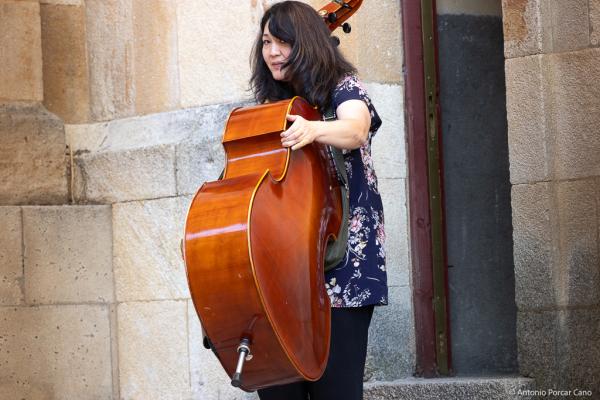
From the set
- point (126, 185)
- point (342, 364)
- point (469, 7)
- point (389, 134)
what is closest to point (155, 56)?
point (126, 185)

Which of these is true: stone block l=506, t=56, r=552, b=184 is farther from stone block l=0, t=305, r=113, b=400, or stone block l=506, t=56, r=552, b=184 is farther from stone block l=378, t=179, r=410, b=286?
stone block l=0, t=305, r=113, b=400

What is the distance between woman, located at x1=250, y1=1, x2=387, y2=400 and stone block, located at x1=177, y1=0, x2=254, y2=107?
1666 millimetres

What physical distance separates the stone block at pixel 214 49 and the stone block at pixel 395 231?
717mm

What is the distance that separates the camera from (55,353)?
16.7 feet

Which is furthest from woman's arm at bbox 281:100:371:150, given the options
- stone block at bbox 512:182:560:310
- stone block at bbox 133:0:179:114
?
stone block at bbox 133:0:179:114

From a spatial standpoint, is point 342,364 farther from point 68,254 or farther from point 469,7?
point 469,7

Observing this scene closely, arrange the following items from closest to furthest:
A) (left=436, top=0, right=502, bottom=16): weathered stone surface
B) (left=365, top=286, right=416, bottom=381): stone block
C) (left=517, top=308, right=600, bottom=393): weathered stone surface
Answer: (left=517, top=308, right=600, bottom=393): weathered stone surface, (left=365, top=286, right=416, bottom=381): stone block, (left=436, top=0, right=502, bottom=16): weathered stone surface

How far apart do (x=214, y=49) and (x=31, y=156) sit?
0.98m

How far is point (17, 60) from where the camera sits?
17.3 feet

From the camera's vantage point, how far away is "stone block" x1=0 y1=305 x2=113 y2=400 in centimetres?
500

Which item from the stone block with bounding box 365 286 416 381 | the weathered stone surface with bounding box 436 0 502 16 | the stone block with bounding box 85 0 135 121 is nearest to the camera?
the stone block with bounding box 365 286 416 381

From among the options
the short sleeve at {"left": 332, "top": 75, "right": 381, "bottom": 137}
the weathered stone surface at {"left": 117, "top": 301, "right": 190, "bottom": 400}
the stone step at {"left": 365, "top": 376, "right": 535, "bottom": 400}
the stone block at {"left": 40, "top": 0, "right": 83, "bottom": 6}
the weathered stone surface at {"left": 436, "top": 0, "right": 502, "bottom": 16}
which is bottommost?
the stone step at {"left": 365, "top": 376, "right": 535, "bottom": 400}

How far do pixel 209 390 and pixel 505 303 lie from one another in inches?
54.5

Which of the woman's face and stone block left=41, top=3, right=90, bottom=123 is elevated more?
stone block left=41, top=3, right=90, bottom=123
